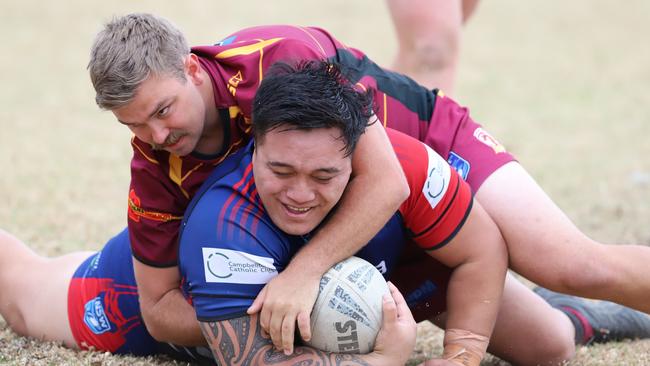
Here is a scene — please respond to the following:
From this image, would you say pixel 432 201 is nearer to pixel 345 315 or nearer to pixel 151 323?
pixel 345 315

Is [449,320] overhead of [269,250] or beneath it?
beneath

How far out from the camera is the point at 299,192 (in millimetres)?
3723

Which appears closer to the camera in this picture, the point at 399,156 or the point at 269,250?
the point at 269,250

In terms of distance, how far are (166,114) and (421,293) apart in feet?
4.87

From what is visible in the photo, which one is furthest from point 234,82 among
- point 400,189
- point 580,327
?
point 580,327

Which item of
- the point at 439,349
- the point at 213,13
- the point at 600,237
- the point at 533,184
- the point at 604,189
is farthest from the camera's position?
the point at 213,13

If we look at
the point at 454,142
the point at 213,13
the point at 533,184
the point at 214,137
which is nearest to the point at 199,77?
the point at 214,137

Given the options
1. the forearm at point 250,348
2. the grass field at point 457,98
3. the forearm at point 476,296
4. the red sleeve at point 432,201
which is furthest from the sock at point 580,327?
the forearm at point 250,348

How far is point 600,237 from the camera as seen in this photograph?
7.20 m

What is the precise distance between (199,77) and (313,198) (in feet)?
3.00

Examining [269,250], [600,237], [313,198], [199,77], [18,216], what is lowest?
[18,216]

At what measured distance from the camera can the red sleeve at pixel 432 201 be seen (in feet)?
13.4

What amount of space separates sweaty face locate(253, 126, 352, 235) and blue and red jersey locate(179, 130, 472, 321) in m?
0.12

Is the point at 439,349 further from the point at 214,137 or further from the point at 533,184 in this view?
the point at 214,137
